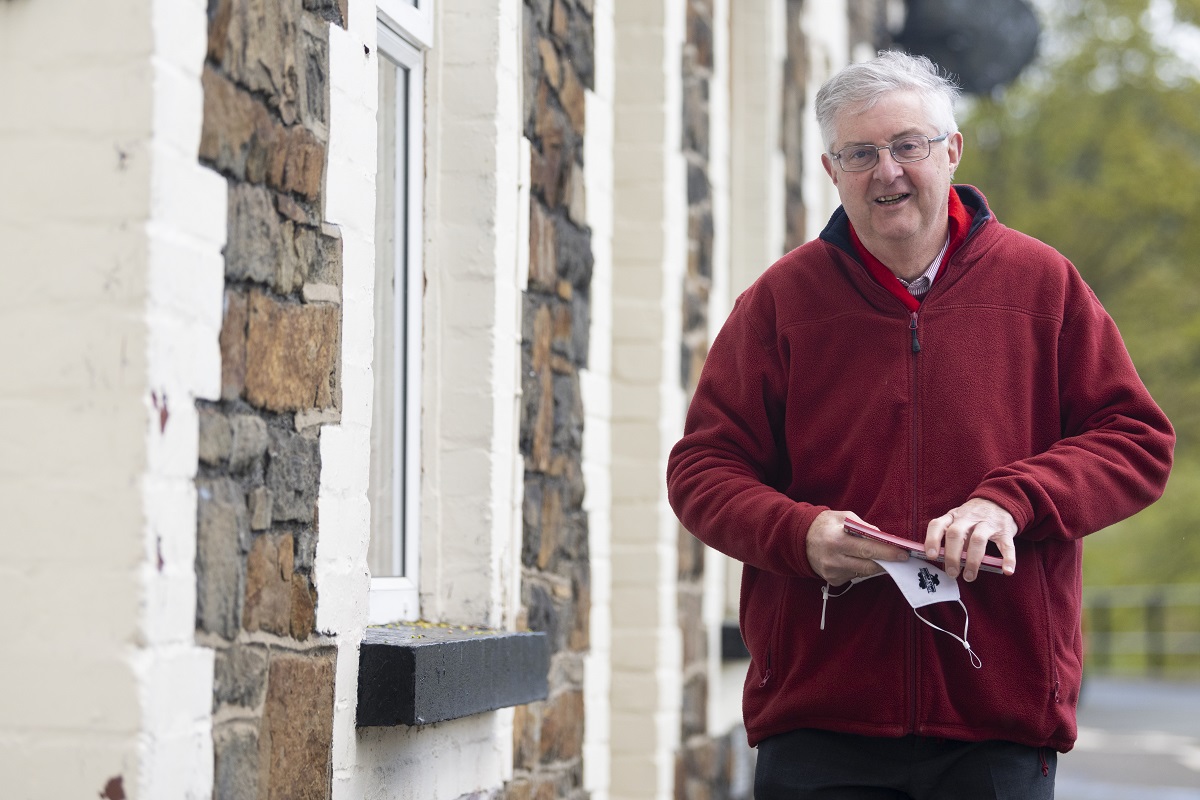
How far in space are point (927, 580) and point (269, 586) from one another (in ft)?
3.55

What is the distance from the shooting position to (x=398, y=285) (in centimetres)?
400

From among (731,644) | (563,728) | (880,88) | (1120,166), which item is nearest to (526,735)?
(563,728)

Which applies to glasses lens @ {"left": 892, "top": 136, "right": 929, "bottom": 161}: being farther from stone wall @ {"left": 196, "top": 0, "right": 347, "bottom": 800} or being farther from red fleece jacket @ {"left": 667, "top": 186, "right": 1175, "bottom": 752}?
stone wall @ {"left": 196, "top": 0, "right": 347, "bottom": 800}

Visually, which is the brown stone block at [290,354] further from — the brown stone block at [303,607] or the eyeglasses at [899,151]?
the eyeglasses at [899,151]

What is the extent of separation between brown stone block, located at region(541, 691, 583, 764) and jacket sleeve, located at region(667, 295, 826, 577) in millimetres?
1534

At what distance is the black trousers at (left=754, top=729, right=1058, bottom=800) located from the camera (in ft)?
9.60

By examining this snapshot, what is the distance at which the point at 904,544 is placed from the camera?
2807 mm

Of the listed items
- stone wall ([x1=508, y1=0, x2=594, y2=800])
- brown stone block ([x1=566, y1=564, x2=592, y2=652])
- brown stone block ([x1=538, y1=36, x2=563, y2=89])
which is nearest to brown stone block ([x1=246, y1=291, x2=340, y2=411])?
stone wall ([x1=508, y1=0, x2=594, y2=800])

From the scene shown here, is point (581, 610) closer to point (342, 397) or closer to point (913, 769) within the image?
point (342, 397)

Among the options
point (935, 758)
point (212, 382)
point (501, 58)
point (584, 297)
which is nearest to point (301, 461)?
point (212, 382)

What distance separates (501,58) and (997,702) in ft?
6.54

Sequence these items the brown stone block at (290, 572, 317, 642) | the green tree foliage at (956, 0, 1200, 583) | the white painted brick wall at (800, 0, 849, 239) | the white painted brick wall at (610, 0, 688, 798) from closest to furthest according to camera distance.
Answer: the brown stone block at (290, 572, 317, 642), the white painted brick wall at (610, 0, 688, 798), the white painted brick wall at (800, 0, 849, 239), the green tree foliage at (956, 0, 1200, 583)

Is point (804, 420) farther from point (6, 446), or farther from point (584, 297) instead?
point (584, 297)

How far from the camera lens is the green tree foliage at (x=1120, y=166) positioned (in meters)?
19.7
